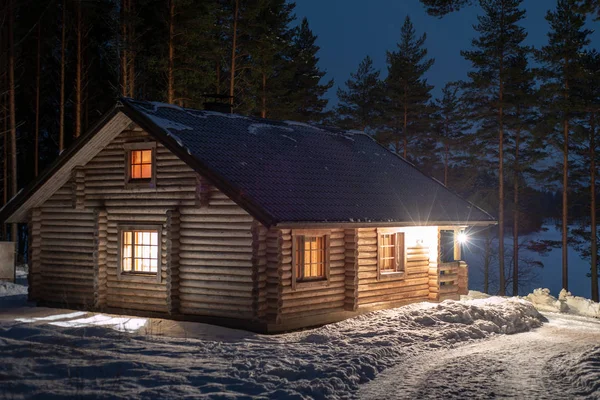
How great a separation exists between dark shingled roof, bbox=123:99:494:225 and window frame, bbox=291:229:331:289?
0.62 meters

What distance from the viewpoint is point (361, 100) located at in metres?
49.1

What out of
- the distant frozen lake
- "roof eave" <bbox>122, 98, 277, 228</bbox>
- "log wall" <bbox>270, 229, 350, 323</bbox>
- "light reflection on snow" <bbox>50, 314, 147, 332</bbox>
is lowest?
the distant frozen lake

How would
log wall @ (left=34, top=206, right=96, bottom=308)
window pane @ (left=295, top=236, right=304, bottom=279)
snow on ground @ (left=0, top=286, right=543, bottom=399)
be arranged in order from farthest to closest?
log wall @ (left=34, top=206, right=96, bottom=308) → window pane @ (left=295, top=236, right=304, bottom=279) → snow on ground @ (left=0, top=286, right=543, bottom=399)

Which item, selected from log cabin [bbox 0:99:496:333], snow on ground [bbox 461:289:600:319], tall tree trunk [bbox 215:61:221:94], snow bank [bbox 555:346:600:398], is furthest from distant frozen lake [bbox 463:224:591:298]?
snow bank [bbox 555:346:600:398]

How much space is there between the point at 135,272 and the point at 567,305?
15.2 meters

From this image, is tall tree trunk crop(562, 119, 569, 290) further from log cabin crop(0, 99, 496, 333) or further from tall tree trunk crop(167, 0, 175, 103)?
tall tree trunk crop(167, 0, 175, 103)

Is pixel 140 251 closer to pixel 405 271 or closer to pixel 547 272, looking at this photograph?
pixel 405 271

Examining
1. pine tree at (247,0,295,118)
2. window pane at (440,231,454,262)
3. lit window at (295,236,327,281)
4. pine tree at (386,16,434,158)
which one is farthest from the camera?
window pane at (440,231,454,262)

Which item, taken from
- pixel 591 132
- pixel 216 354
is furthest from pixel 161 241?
pixel 591 132

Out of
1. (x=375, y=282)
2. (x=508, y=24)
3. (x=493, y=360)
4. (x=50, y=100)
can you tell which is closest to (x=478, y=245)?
(x=508, y=24)

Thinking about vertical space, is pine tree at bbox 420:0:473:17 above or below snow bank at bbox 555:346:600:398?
above

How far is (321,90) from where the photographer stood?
46719 millimetres

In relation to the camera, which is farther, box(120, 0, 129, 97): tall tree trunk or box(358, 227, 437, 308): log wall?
box(120, 0, 129, 97): tall tree trunk

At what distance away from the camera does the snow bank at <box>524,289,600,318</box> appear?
2406 centimetres
